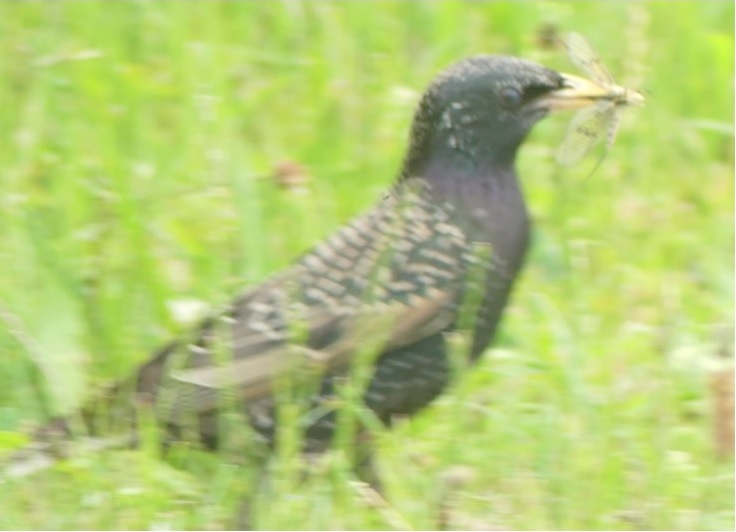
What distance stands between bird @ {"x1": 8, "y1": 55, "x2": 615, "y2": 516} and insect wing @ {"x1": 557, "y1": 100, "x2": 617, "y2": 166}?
0.53 ft

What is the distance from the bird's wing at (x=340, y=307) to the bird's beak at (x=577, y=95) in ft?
1.17

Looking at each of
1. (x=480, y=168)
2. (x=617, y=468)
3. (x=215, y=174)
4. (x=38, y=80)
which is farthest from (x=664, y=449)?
(x=38, y=80)

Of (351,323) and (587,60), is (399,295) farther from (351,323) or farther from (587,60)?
(587,60)

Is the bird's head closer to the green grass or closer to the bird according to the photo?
the bird

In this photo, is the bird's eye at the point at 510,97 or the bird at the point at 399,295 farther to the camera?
the bird's eye at the point at 510,97

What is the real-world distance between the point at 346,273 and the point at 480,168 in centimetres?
39

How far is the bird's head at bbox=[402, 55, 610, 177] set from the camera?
13.4 ft

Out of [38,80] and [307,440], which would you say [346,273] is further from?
[38,80]

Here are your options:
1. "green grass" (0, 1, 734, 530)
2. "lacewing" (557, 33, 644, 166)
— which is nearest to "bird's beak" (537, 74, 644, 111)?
"lacewing" (557, 33, 644, 166)

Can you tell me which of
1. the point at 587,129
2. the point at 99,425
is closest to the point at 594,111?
the point at 587,129

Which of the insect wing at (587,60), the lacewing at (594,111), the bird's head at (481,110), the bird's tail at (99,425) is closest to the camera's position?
the bird's tail at (99,425)

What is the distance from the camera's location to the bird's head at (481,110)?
4.09 meters

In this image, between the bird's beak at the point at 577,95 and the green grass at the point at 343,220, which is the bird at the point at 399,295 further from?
the green grass at the point at 343,220

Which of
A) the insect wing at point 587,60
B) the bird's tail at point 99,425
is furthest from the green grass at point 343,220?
the insect wing at point 587,60
